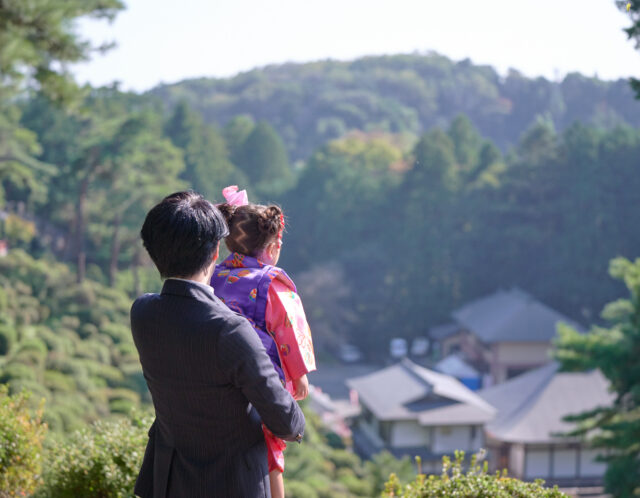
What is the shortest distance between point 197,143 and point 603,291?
16620 millimetres

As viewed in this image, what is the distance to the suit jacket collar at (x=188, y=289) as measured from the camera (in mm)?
→ 1510

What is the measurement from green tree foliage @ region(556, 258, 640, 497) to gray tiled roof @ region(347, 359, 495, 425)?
5970 millimetres

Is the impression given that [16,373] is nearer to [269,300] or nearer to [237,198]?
[237,198]

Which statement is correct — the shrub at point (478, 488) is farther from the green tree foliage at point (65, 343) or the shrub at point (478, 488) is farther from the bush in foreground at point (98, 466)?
the green tree foliage at point (65, 343)

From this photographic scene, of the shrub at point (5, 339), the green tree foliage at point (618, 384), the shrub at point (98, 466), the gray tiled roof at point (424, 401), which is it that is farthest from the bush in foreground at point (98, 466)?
the gray tiled roof at point (424, 401)

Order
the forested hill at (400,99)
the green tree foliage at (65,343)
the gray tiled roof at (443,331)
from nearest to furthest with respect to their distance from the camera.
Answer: the green tree foliage at (65,343) → the gray tiled roof at (443,331) → the forested hill at (400,99)

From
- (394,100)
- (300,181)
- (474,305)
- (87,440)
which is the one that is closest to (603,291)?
(474,305)

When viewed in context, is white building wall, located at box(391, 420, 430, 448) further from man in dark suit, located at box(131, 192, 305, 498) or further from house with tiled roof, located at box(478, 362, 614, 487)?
man in dark suit, located at box(131, 192, 305, 498)

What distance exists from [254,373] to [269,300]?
297mm

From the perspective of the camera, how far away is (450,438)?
14.8 metres

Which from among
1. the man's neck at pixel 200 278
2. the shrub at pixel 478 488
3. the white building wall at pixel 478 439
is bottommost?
the white building wall at pixel 478 439

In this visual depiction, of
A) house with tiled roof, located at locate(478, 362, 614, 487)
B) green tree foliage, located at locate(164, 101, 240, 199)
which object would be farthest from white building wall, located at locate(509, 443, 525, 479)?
green tree foliage, located at locate(164, 101, 240, 199)

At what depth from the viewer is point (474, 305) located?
2500cm

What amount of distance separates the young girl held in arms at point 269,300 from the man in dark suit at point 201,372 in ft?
0.43
